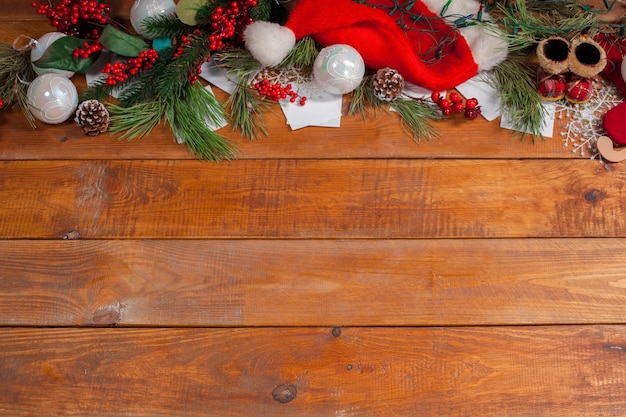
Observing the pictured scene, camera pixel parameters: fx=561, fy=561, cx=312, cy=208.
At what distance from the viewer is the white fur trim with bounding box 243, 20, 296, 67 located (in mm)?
973

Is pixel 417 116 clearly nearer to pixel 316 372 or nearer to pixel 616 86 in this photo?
pixel 616 86

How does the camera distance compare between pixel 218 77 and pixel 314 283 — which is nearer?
pixel 314 283

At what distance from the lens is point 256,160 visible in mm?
998

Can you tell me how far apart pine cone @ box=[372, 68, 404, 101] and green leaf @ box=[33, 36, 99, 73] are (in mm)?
525

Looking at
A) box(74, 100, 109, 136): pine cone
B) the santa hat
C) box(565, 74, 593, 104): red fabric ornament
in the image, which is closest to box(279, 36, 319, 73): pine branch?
the santa hat

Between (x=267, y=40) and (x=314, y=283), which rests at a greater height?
(x=267, y=40)

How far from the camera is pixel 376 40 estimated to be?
101cm

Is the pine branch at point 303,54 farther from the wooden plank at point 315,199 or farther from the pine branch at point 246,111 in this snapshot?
the wooden plank at point 315,199

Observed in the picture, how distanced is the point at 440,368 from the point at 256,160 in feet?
1.53

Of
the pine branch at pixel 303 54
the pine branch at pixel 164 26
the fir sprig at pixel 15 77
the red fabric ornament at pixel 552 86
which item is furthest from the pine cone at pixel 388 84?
the fir sprig at pixel 15 77

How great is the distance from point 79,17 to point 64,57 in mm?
89

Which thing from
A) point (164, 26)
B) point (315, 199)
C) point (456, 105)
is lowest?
point (315, 199)

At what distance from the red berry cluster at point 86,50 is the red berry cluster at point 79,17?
49 mm

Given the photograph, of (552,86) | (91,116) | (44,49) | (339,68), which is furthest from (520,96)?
(44,49)
